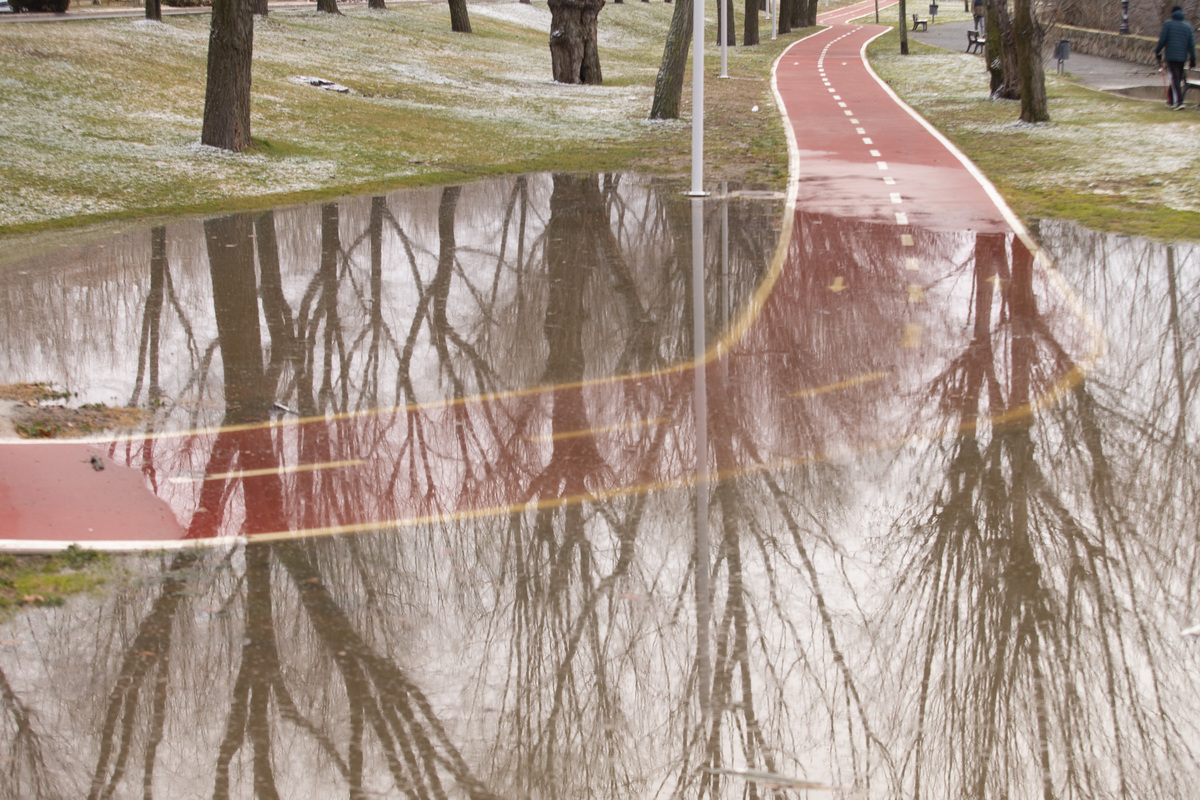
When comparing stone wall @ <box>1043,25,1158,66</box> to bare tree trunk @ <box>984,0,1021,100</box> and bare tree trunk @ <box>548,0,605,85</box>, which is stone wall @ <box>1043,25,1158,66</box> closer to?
bare tree trunk @ <box>984,0,1021,100</box>

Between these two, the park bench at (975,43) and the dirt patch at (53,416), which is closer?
the dirt patch at (53,416)

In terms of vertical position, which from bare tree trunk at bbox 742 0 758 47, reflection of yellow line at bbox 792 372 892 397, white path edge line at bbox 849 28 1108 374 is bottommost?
reflection of yellow line at bbox 792 372 892 397

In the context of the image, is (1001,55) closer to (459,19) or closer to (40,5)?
(459,19)

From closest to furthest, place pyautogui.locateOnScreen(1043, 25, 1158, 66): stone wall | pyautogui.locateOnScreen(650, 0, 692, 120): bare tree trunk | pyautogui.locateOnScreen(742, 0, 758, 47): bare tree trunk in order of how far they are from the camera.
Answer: pyautogui.locateOnScreen(650, 0, 692, 120): bare tree trunk < pyautogui.locateOnScreen(1043, 25, 1158, 66): stone wall < pyautogui.locateOnScreen(742, 0, 758, 47): bare tree trunk

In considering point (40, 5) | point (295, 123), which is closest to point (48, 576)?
point (295, 123)

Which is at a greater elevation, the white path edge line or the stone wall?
the stone wall

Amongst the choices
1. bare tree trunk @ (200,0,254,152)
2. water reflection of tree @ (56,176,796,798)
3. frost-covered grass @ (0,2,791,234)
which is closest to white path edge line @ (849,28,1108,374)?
water reflection of tree @ (56,176,796,798)

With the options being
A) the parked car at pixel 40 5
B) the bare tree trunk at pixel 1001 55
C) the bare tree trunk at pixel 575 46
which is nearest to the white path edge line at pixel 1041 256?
the bare tree trunk at pixel 1001 55

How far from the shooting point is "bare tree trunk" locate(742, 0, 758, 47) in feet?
173

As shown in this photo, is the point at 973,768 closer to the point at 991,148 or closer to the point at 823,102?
the point at 991,148

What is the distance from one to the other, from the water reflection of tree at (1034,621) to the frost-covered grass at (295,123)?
12093 millimetres

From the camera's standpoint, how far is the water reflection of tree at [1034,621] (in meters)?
4.44

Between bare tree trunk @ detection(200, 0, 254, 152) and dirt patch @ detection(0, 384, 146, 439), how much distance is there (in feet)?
40.6

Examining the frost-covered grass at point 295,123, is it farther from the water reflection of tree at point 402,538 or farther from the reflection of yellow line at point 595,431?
the reflection of yellow line at point 595,431
